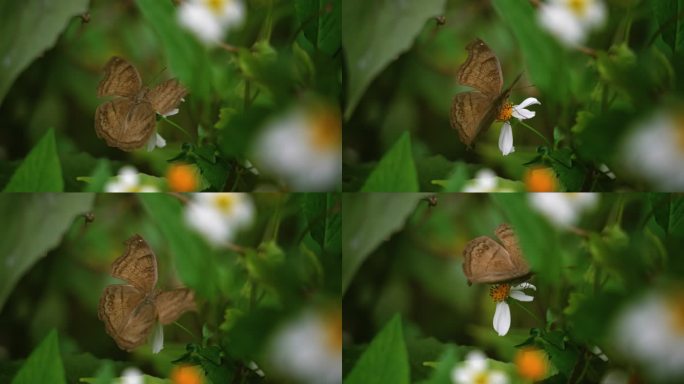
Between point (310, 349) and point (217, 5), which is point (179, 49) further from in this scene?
point (310, 349)

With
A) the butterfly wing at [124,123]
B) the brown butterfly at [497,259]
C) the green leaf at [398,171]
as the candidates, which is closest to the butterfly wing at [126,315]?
the butterfly wing at [124,123]

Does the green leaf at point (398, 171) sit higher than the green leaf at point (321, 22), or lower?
lower

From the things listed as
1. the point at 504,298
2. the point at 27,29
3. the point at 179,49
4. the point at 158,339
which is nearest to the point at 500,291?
the point at 504,298

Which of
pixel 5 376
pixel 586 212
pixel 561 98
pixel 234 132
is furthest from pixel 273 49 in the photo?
pixel 5 376

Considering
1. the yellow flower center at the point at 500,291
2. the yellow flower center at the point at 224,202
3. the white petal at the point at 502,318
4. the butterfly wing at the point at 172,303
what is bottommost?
the butterfly wing at the point at 172,303

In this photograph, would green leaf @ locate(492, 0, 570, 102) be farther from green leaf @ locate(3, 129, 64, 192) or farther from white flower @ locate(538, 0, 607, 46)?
green leaf @ locate(3, 129, 64, 192)

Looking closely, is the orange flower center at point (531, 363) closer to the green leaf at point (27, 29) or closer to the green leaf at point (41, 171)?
the green leaf at point (41, 171)
